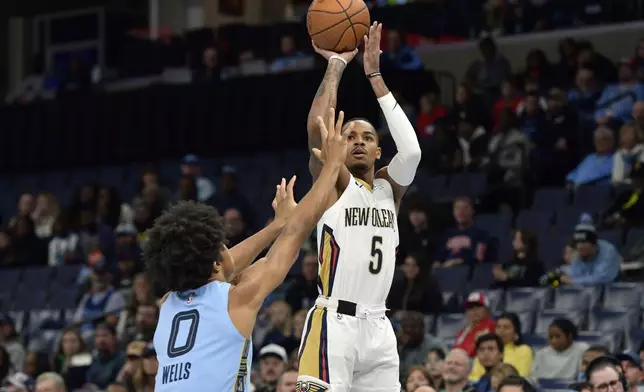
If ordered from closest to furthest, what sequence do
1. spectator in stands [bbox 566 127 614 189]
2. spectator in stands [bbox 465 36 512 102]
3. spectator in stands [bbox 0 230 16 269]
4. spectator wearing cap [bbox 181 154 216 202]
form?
spectator in stands [bbox 566 127 614 189], spectator wearing cap [bbox 181 154 216 202], spectator in stands [bbox 465 36 512 102], spectator in stands [bbox 0 230 16 269]

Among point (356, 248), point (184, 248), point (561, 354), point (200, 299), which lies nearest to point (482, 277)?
point (561, 354)

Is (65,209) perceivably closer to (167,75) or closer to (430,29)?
(167,75)

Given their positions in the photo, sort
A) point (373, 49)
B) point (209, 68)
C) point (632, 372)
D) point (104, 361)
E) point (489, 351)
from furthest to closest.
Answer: point (209, 68), point (104, 361), point (489, 351), point (632, 372), point (373, 49)

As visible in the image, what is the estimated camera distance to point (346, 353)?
7.66 metres

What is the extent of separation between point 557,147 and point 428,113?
2.45 metres

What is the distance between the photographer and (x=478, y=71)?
61.8ft

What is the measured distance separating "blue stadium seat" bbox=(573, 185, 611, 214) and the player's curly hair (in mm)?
9674

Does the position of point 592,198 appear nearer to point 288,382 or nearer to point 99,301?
point 288,382

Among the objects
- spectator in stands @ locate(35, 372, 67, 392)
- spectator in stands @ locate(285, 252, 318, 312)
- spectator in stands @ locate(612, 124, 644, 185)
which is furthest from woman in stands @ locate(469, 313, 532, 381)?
spectator in stands @ locate(35, 372, 67, 392)

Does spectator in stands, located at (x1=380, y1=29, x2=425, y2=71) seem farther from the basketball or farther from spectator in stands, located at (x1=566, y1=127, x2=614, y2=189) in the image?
the basketball

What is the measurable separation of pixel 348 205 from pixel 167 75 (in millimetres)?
16112

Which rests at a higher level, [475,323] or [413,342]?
[475,323]

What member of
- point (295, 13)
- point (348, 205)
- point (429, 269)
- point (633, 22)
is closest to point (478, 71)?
point (633, 22)

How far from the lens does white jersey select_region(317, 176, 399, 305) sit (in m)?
7.80
